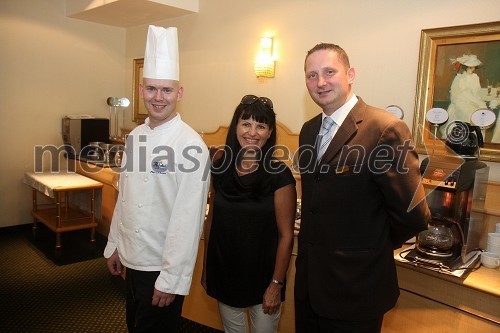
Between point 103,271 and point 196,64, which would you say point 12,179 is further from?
point 196,64

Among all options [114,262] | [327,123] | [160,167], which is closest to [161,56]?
[160,167]

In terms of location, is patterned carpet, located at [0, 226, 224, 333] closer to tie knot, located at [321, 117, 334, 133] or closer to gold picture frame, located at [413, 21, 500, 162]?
tie knot, located at [321, 117, 334, 133]

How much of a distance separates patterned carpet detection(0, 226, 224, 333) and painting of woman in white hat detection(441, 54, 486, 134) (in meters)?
1.79

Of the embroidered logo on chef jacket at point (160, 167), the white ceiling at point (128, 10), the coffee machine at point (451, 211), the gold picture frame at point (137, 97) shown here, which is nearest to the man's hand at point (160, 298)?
the embroidered logo on chef jacket at point (160, 167)

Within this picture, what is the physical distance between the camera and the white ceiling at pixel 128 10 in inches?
133

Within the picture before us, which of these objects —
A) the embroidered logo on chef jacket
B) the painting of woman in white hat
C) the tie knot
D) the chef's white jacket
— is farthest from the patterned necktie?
the painting of woman in white hat

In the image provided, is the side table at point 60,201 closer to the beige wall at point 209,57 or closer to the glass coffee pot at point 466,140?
the beige wall at point 209,57

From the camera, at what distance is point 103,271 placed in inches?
121

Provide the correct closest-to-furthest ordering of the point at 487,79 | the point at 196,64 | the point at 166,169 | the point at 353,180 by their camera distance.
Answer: the point at 353,180 → the point at 166,169 → the point at 487,79 → the point at 196,64

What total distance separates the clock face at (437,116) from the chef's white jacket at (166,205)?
1290 millimetres

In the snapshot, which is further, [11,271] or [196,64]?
[196,64]

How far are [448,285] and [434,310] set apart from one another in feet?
0.40

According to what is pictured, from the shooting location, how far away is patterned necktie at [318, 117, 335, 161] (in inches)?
52.5

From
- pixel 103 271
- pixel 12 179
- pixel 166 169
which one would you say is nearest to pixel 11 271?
pixel 103 271
